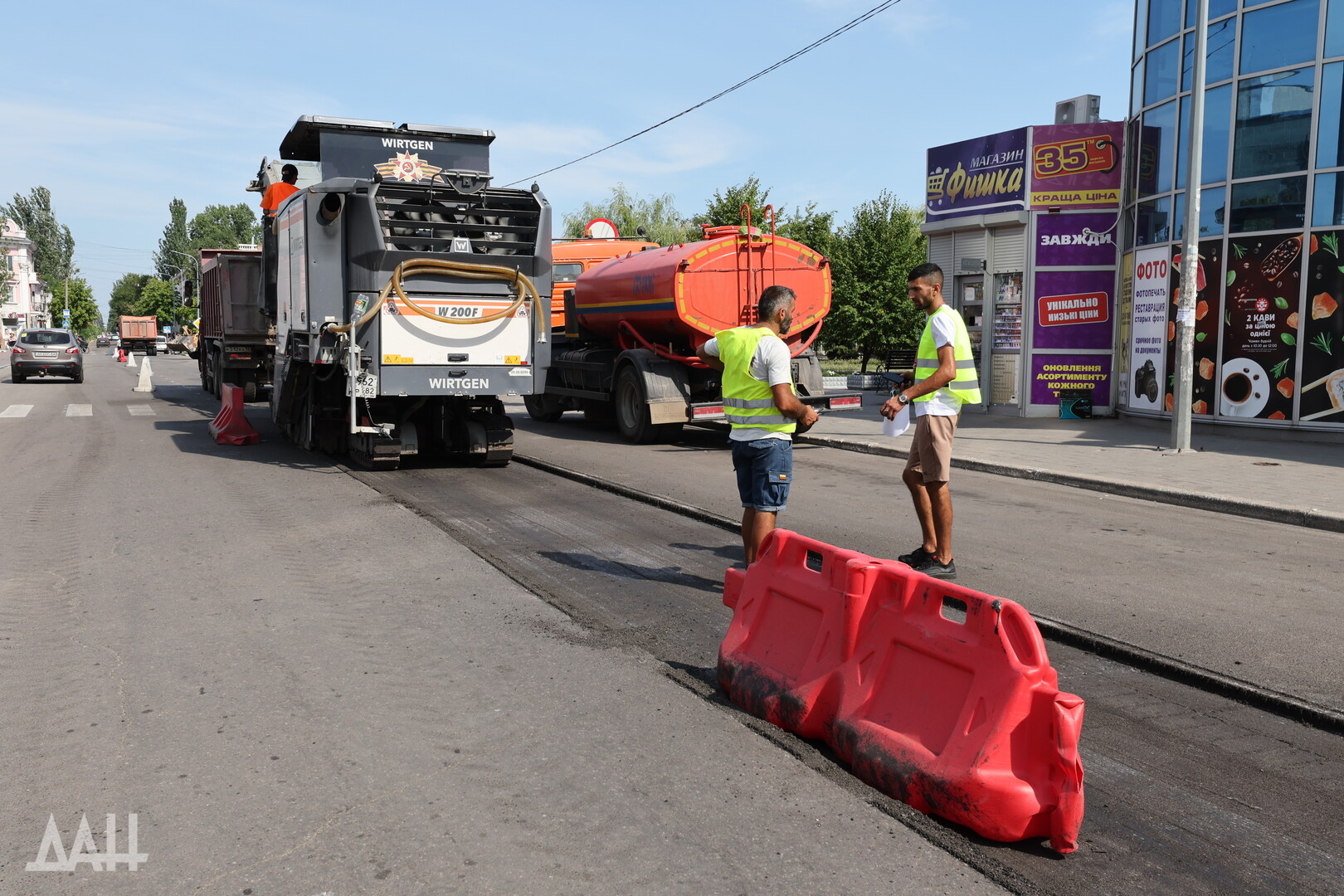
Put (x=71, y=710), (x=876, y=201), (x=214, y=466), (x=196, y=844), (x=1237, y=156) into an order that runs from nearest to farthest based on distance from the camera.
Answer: (x=196, y=844) < (x=71, y=710) < (x=214, y=466) < (x=1237, y=156) < (x=876, y=201)

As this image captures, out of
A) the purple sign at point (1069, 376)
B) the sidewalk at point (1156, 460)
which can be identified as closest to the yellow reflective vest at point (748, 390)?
the sidewalk at point (1156, 460)

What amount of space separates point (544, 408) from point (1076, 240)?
9380mm

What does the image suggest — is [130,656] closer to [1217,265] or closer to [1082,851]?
[1082,851]

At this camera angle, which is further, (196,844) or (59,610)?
(59,610)

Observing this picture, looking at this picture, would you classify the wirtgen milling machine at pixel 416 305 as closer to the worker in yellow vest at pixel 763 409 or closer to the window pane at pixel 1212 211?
the worker in yellow vest at pixel 763 409

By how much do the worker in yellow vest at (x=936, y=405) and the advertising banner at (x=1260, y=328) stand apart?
1011 cm

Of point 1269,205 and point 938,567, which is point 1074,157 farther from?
point 938,567

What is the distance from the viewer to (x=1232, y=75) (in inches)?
606

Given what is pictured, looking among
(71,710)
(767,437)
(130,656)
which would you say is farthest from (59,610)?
(767,437)

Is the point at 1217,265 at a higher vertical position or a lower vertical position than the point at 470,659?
higher

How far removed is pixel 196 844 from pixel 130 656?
2144 millimetres

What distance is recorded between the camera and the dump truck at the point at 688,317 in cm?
1417

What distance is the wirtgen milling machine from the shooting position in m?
11.2

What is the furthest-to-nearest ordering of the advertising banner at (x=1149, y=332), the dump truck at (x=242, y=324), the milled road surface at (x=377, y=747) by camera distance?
the dump truck at (x=242, y=324), the advertising banner at (x=1149, y=332), the milled road surface at (x=377, y=747)
